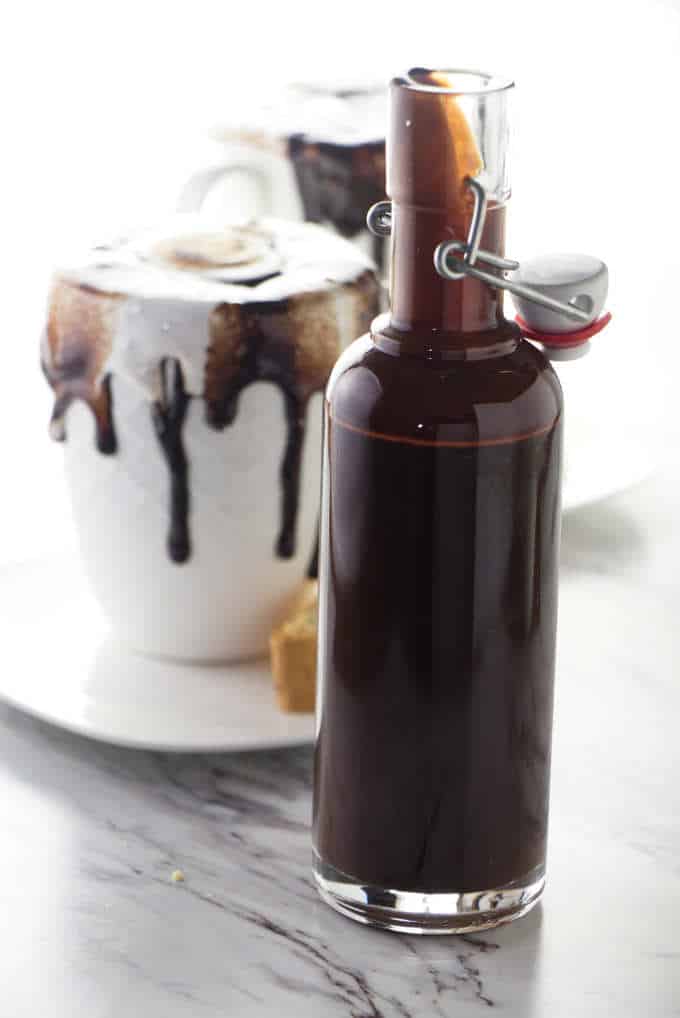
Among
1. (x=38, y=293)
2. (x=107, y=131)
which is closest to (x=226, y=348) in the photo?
(x=38, y=293)

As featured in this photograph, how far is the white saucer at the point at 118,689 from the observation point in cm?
81

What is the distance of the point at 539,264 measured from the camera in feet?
2.13

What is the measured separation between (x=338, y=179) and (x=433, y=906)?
55cm

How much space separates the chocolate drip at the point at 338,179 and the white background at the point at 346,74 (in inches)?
14.3

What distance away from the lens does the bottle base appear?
2.22 feet

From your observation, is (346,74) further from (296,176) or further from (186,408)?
(186,408)

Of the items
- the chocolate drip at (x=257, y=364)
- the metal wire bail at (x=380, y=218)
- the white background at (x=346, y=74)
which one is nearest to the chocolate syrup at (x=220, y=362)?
the chocolate drip at (x=257, y=364)

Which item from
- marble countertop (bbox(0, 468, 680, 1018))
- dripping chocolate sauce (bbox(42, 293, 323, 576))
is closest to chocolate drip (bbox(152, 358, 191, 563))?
dripping chocolate sauce (bbox(42, 293, 323, 576))

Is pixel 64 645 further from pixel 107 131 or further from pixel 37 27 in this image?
pixel 37 27

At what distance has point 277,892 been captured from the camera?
72cm

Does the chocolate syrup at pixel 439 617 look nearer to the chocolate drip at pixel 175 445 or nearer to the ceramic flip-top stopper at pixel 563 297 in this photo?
the ceramic flip-top stopper at pixel 563 297

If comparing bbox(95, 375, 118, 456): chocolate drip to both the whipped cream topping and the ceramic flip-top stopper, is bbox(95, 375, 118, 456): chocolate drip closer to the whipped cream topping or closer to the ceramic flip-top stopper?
the whipped cream topping

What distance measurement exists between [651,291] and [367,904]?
102 centimetres

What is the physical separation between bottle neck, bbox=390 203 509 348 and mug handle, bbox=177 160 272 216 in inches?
18.6
